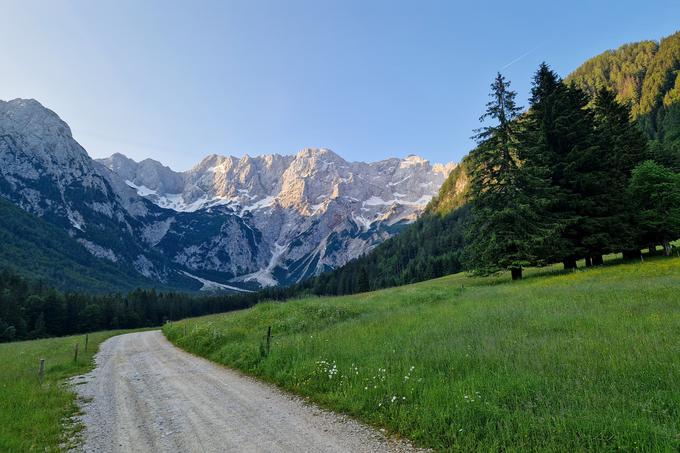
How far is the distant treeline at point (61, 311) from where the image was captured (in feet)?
275

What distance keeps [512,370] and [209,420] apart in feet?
27.9

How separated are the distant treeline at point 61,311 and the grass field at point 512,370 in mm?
71173

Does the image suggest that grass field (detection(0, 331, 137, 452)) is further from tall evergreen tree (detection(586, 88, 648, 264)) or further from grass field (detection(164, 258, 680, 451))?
tall evergreen tree (detection(586, 88, 648, 264))

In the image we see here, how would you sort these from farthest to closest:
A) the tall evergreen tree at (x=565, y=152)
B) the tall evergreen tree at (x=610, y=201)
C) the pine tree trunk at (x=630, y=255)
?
the pine tree trunk at (x=630, y=255)
the tall evergreen tree at (x=565, y=152)
the tall evergreen tree at (x=610, y=201)

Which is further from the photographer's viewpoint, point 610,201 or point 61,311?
point 61,311

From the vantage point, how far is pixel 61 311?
3784 inches

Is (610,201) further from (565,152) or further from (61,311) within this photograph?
(61,311)

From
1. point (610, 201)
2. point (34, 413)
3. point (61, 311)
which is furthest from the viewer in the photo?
point (61, 311)

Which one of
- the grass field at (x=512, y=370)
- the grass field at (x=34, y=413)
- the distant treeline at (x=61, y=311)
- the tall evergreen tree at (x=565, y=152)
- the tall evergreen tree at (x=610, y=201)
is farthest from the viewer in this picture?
the distant treeline at (x=61, y=311)

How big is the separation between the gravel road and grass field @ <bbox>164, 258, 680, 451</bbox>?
2.66 ft

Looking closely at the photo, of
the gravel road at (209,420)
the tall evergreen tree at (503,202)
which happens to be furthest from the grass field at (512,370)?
the tall evergreen tree at (503,202)

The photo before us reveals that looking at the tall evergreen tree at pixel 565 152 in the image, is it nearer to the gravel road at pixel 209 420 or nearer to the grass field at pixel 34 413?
the gravel road at pixel 209 420

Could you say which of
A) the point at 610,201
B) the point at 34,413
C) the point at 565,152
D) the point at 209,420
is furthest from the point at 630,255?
the point at 34,413

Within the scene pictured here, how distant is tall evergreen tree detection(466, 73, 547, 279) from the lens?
33719mm
